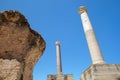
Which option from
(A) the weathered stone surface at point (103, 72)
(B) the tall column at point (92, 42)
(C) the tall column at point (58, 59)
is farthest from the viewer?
(C) the tall column at point (58, 59)

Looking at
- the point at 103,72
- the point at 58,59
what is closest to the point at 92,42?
the point at 103,72

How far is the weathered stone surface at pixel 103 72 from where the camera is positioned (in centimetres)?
1094

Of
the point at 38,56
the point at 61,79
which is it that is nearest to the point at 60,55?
the point at 61,79

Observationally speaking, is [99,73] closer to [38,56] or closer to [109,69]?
[109,69]

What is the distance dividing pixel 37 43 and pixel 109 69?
10597 mm

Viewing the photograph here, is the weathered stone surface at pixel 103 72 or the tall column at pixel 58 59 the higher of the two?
the tall column at pixel 58 59


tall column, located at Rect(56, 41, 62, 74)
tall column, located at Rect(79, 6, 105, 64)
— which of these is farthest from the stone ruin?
tall column, located at Rect(56, 41, 62, 74)

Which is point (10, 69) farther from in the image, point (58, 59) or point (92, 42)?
point (58, 59)

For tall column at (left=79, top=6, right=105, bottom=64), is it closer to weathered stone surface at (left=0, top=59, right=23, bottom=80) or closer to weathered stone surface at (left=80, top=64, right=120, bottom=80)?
weathered stone surface at (left=80, top=64, right=120, bottom=80)

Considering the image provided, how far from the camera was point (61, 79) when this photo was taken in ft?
50.4

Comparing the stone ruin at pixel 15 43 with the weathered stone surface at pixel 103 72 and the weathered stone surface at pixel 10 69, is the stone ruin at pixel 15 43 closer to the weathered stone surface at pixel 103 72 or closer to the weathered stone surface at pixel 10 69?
the weathered stone surface at pixel 10 69

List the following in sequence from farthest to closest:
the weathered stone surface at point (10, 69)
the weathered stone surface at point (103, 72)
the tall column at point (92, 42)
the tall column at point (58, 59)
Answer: the tall column at point (58, 59) → the tall column at point (92, 42) → the weathered stone surface at point (103, 72) → the weathered stone surface at point (10, 69)

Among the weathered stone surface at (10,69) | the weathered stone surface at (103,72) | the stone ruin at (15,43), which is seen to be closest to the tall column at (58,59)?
the weathered stone surface at (103,72)

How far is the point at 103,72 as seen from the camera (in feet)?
36.8
